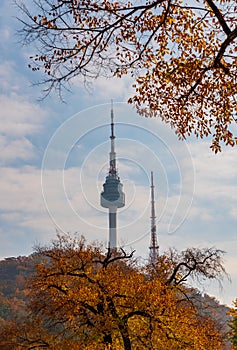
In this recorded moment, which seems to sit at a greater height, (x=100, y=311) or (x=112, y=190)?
(x=112, y=190)

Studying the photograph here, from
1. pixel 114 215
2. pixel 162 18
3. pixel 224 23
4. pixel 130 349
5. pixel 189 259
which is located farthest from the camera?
pixel 114 215

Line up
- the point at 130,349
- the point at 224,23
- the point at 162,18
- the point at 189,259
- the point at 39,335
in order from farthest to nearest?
the point at 189,259
the point at 39,335
the point at 130,349
the point at 162,18
the point at 224,23

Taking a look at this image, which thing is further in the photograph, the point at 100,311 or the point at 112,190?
the point at 112,190

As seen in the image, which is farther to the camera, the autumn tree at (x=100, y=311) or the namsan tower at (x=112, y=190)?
the namsan tower at (x=112, y=190)

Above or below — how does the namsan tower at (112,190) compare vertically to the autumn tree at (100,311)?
above

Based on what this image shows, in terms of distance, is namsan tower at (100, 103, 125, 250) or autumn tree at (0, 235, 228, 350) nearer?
autumn tree at (0, 235, 228, 350)

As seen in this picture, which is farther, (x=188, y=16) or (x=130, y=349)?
(x=130, y=349)

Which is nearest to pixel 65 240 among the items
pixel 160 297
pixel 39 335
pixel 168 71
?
pixel 39 335

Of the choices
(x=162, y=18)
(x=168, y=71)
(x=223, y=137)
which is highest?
(x=162, y=18)

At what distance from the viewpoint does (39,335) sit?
17.0 metres

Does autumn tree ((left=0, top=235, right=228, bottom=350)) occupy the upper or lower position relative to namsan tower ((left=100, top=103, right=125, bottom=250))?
lower

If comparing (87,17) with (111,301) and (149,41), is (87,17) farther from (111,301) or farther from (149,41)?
(111,301)

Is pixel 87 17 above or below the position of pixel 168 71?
above

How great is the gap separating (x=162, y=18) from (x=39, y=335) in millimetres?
12152
